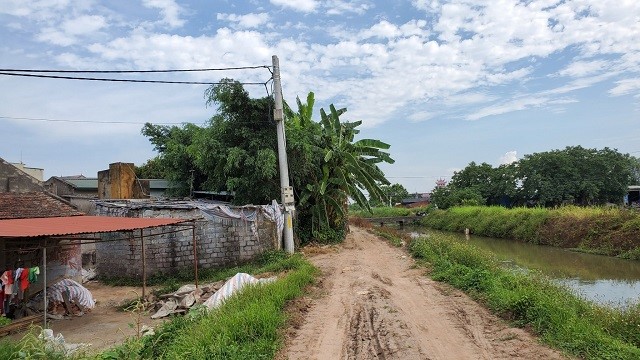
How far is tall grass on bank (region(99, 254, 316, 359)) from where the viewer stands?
566 cm

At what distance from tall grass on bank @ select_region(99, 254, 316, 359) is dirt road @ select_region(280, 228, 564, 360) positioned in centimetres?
37

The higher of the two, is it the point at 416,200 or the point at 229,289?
the point at 416,200

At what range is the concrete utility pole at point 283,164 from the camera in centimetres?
1411

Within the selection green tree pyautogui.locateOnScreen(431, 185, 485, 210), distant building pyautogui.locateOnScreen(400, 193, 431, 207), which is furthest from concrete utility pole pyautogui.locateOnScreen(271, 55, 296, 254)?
distant building pyautogui.locateOnScreen(400, 193, 431, 207)

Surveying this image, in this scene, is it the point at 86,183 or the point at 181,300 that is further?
the point at 86,183

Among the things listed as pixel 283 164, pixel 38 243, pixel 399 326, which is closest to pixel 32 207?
pixel 38 243

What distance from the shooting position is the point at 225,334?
6.00 m

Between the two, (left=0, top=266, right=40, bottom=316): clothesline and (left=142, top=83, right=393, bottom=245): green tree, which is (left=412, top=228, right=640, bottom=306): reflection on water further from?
(left=0, top=266, right=40, bottom=316): clothesline

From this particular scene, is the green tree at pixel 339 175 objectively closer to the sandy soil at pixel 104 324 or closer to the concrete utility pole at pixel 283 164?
the concrete utility pole at pixel 283 164

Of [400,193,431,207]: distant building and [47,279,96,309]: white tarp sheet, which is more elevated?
A: [400,193,431,207]: distant building

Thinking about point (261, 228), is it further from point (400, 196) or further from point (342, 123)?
point (400, 196)

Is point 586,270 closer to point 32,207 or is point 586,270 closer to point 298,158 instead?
point 298,158

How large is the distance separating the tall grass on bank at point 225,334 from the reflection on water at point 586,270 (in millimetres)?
7138

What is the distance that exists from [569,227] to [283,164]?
18.4m
